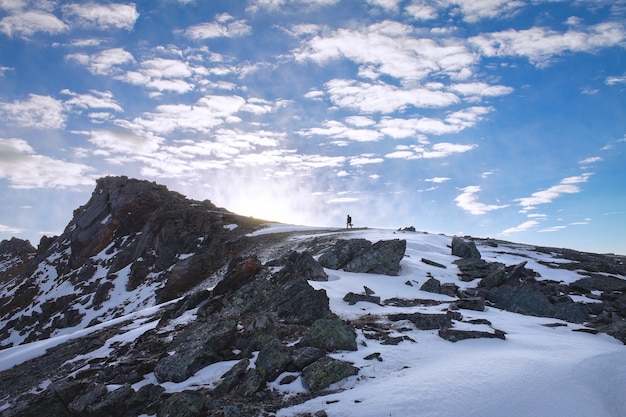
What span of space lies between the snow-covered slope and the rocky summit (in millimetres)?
120

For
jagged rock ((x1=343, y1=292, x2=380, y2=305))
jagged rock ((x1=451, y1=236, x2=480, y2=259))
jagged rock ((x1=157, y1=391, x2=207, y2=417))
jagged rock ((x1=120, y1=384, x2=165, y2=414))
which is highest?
jagged rock ((x1=451, y1=236, x2=480, y2=259))

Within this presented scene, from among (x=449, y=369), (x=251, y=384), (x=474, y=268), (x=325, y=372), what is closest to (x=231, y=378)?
(x=251, y=384)

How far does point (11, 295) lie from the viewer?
53344 millimetres

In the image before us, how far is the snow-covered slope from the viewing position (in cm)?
852

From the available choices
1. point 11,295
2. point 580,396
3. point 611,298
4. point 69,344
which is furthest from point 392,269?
point 11,295

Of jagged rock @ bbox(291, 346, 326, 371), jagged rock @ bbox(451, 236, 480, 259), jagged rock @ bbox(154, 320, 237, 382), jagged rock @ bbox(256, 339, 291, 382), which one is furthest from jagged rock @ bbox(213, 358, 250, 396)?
jagged rock @ bbox(451, 236, 480, 259)

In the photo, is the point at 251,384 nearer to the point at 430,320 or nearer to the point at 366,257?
the point at 430,320

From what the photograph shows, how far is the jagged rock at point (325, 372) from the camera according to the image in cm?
1016

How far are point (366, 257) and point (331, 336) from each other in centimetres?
1338

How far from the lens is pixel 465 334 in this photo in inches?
525

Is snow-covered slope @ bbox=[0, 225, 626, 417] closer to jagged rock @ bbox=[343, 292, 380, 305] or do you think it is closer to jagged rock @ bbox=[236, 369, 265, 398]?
jagged rock @ bbox=[343, 292, 380, 305]

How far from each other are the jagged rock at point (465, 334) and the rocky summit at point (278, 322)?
5 centimetres

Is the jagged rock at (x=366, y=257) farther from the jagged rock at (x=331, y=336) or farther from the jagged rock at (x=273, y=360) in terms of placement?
the jagged rock at (x=273, y=360)

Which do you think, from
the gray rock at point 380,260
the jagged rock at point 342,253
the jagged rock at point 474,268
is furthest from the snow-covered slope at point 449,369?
the jagged rock at point 474,268
